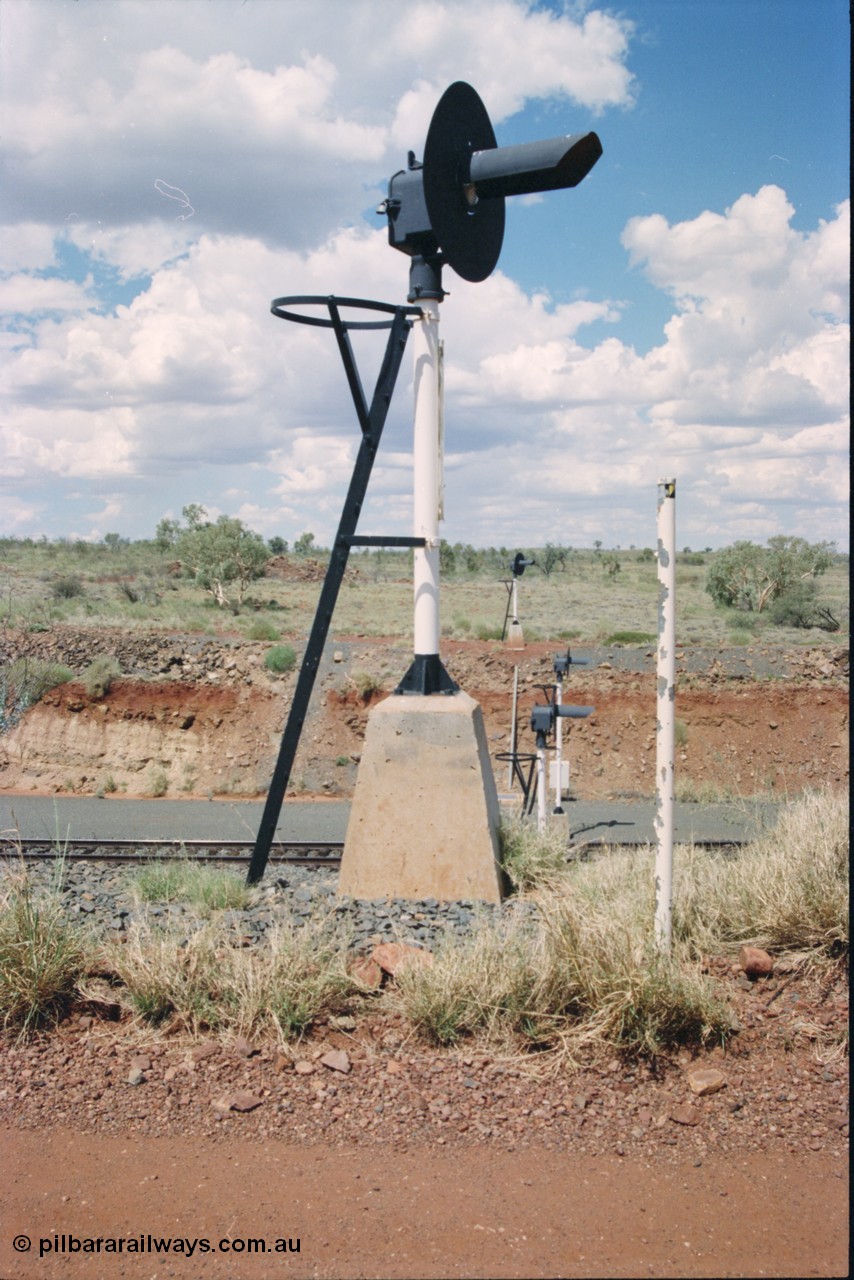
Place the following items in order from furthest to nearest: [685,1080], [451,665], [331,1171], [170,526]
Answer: [170,526] → [451,665] → [685,1080] → [331,1171]

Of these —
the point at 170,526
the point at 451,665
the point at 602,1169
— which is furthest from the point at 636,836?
the point at 170,526

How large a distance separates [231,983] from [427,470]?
12.1 feet

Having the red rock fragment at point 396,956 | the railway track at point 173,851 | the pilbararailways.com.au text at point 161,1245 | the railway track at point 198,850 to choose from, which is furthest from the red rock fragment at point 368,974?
the railway track at point 173,851

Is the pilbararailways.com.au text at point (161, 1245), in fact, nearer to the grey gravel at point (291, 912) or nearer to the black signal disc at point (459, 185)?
the grey gravel at point (291, 912)

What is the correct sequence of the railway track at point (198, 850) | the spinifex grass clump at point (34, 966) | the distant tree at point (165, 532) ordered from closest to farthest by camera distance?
the spinifex grass clump at point (34, 966), the railway track at point (198, 850), the distant tree at point (165, 532)

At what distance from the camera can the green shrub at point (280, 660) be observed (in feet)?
75.7

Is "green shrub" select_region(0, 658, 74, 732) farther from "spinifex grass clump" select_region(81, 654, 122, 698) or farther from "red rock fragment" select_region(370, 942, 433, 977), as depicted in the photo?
"red rock fragment" select_region(370, 942, 433, 977)

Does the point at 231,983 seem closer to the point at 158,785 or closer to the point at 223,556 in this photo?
the point at 158,785

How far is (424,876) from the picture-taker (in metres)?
6.94

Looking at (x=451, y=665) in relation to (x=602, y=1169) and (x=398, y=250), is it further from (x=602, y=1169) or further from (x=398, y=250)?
(x=602, y=1169)

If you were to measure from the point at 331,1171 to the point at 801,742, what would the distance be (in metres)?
18.4

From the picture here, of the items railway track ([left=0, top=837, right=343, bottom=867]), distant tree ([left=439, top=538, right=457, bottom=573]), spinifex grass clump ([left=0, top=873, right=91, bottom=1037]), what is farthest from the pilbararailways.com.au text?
distant tree ([left=439, top=538, right=457, bottom=573])

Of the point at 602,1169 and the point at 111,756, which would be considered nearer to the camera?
the point at 602,1169

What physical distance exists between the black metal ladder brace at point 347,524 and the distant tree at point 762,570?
95.8ft
